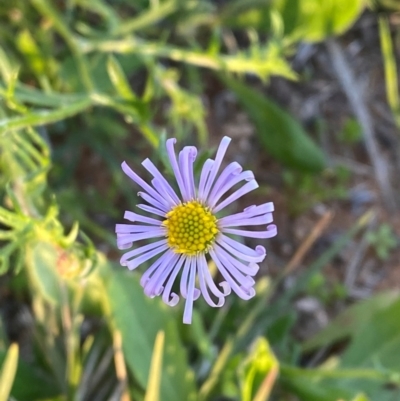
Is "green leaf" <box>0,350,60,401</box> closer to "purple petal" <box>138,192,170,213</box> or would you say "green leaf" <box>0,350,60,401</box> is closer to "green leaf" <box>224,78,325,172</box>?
"purple petal" <box>138,192,170,213</box>

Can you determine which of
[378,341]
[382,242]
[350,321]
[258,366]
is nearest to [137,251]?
[258,366]

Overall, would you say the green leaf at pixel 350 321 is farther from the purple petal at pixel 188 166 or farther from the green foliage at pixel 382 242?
the purple petal at pixel 188 166

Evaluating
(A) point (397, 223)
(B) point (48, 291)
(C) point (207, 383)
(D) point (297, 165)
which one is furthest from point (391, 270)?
(B) point (48, 291)

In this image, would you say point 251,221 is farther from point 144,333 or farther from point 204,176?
point 144,333

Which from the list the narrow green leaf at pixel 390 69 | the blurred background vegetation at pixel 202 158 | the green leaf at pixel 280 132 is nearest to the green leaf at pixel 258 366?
the blurred background vegetation at pixel 202 158

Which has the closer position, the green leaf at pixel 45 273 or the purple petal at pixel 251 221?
the purple petal at pixel 251 221

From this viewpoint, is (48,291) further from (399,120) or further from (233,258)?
(399,120)
